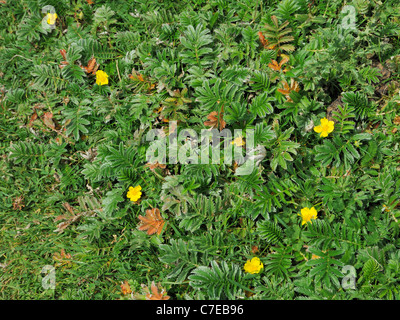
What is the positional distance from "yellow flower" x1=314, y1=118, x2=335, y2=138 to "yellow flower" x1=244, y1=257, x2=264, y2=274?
1.02 m

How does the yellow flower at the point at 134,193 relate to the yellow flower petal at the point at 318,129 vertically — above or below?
below

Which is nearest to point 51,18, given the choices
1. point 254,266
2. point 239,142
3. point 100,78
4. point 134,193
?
point 100,78

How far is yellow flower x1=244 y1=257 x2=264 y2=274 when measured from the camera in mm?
2607

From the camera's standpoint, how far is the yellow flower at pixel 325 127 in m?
2.72

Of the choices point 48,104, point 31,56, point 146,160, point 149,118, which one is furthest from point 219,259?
point 31,56

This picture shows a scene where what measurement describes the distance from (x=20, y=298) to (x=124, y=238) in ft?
3.07

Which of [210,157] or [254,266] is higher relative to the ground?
[210,157]

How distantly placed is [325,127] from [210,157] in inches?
34.3

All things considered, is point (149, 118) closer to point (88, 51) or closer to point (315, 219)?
point (88, 51)

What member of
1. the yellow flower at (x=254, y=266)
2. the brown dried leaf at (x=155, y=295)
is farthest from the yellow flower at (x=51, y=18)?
the yellow flower at (x=254, y=266)

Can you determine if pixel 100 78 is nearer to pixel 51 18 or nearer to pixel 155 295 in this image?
pixel 51 18

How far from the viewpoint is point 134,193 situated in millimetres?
2934

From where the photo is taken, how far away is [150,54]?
323 centimetres

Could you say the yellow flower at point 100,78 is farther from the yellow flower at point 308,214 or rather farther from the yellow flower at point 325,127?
the yellow flower at point 308,214
